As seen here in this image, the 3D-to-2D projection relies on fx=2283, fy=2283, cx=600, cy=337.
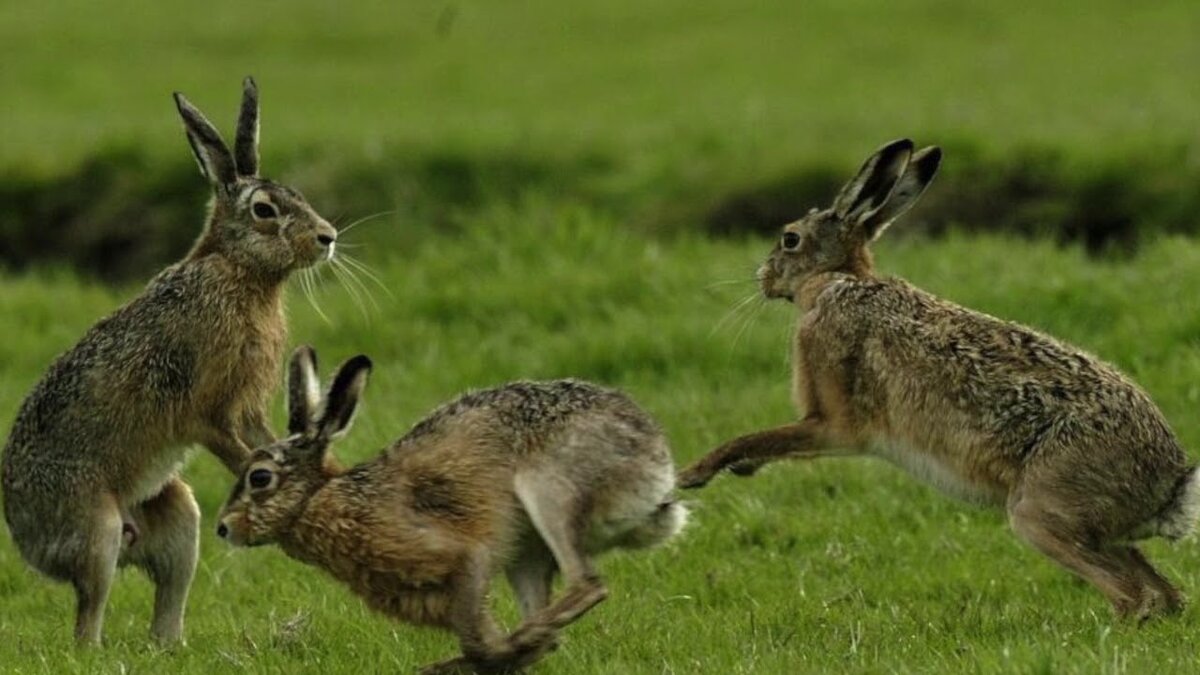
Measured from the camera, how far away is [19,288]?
52.2 ft

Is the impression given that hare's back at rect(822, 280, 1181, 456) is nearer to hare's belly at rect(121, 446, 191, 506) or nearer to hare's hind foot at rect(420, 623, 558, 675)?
hare's hind foot at rect(420, 623, 558, 675)

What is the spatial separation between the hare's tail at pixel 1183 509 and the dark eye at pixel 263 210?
3.68 metres

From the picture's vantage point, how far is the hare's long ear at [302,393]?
25.5 ft

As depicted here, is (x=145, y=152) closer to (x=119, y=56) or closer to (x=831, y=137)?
(x=831, y=137)

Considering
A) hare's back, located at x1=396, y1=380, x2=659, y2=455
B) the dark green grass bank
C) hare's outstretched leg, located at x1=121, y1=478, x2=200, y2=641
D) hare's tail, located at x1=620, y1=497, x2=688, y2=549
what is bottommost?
the dark green grass bank

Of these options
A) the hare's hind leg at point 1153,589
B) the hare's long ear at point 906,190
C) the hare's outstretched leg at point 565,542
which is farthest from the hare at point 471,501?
the hare's long ear at point 906,190

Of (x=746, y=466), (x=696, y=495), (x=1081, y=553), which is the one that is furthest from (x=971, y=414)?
(x=696, y=495)

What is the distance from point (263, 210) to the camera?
30.2ft

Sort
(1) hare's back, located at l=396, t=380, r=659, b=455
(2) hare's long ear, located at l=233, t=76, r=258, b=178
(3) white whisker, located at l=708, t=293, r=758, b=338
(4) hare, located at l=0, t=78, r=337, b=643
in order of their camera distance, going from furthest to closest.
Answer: (3) white whisker, located at l=708, t=293, r=758, b=338
(2) hare's long ear, located at l=233, t=76, r=258, b=178
(4) hare, located at l=0, t=78, r=337, b=643
(1) hare's back, located at l=396, t=380, r=659, b=455

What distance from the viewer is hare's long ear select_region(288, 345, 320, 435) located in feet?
25.5

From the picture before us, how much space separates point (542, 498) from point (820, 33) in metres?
18.7

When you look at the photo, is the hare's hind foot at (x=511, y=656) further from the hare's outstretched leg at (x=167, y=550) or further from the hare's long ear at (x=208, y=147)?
the hare's long ear at (x=208, y=147)

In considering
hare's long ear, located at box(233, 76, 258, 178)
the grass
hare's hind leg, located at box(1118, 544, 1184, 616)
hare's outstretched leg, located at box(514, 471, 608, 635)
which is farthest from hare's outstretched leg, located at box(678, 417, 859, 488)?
hare's long ear, located at box(233, 76, 258, 178)

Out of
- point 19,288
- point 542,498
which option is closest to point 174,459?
point 542,498
